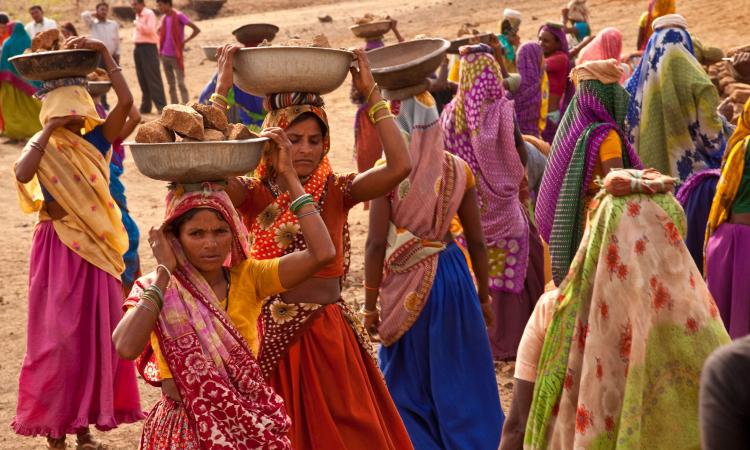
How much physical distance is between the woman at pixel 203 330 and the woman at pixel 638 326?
1.12 m

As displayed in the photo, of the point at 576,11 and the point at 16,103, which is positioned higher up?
the point at 576,11

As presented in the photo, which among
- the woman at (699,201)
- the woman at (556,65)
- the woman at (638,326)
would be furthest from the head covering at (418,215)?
the woman at (556,65)

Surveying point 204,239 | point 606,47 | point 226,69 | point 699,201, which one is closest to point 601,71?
point 699,201

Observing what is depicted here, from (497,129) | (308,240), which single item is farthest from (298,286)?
(497,129)

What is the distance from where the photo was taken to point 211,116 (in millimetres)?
4172

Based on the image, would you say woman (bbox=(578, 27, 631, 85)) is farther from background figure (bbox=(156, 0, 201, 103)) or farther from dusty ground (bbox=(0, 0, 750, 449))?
background figure (bbox=(156, 0, 201, 103))

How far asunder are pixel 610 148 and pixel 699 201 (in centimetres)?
121

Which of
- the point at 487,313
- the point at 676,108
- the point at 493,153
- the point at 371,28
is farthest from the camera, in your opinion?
the point at 371,28

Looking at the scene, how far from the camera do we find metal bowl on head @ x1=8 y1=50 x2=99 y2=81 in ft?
21.4

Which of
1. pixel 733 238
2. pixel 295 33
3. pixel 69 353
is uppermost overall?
pixel 733 238

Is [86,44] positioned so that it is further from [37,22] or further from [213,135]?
[37,22]

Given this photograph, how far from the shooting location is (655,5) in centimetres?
1148

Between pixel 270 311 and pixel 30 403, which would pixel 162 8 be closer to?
pixel 30 403

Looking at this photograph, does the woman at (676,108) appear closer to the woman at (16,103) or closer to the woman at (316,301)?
the woman at (316,301)
